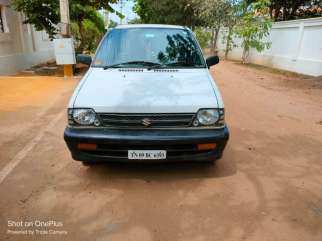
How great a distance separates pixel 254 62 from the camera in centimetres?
1695

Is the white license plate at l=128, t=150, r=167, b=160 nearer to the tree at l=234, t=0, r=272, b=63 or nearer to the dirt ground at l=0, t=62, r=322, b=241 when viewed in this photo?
the dirt ground at l=0, t=62, r=322, b=241

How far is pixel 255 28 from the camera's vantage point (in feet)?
48.6

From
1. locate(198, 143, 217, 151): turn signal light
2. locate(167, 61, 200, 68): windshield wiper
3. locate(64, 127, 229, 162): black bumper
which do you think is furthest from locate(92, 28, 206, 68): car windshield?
locate(198, 143, 217, 151): turn signal light

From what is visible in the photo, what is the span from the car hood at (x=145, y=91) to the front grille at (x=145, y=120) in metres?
0.05

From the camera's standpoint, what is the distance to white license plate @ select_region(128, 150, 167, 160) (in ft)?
10.1

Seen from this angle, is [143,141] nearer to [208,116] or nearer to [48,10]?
[208,116]

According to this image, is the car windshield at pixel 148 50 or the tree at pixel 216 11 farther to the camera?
the tree at pixel 216 11

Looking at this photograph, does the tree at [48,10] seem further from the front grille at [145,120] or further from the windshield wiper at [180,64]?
the front grille at [145,120]

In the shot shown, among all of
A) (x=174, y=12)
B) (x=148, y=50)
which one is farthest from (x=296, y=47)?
(x=174, y=12)

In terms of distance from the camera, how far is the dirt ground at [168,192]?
2.62 meters

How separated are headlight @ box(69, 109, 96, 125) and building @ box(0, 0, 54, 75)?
31.5ft

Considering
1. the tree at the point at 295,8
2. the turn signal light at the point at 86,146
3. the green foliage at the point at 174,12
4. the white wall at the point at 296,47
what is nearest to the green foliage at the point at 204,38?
the green foliage at the point at 174,12

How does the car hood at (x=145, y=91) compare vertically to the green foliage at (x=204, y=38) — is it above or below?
above

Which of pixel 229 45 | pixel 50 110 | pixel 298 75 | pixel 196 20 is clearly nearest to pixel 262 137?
pixel 50 110
